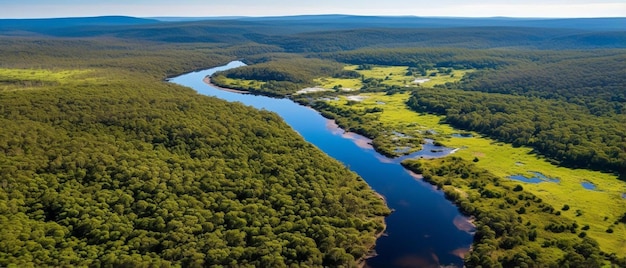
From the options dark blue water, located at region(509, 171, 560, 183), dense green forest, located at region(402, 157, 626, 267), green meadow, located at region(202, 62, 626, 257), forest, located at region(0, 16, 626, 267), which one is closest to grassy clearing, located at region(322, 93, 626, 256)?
green meadow, located at region(202, 62, 626, 257)

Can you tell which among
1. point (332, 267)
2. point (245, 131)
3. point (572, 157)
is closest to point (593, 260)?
point (332, 267)

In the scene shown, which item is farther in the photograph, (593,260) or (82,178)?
(82,178)

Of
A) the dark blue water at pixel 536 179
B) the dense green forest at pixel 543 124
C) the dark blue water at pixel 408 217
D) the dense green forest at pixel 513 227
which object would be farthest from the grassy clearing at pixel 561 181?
the dark blue water at pixel 408 217

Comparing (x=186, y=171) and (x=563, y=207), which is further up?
(x=186, y=171)

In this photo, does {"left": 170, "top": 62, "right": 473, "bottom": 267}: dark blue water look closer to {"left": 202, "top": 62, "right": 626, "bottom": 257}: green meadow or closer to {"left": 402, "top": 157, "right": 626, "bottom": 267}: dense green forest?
{"left": 402, "top": 157, "right": 626, "bottom": 267}: dense green forest

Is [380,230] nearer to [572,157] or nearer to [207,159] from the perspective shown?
[207,159]

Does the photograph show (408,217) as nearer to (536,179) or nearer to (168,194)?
(536,179)

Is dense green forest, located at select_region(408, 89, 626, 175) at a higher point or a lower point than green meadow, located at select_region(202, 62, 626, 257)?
higher
